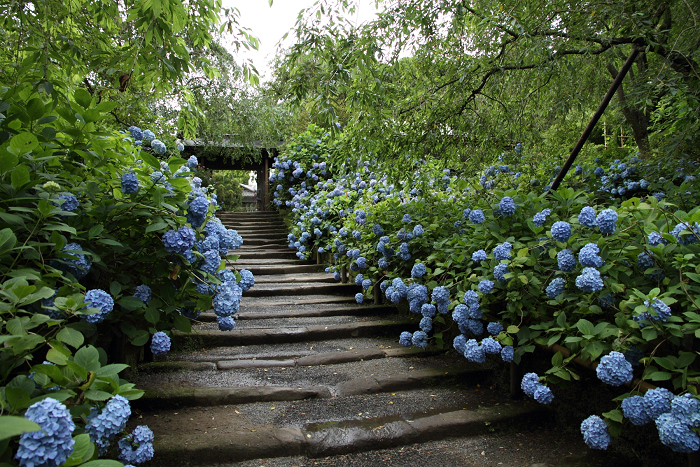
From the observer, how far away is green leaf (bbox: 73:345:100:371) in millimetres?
1137

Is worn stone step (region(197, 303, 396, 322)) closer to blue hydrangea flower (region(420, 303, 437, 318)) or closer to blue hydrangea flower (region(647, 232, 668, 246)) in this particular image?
blue hydrangea flower (region(420, 303, 437, 318))

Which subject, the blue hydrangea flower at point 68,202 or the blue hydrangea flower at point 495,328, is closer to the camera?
Answer: the blue hydrangea flower at point 68,202

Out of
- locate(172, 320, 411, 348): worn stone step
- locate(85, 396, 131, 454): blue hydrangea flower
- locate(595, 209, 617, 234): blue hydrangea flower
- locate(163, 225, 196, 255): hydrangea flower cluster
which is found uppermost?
locate(595, 209, 617, 234): blue hydrangea flower

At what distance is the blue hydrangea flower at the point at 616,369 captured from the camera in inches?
62.3

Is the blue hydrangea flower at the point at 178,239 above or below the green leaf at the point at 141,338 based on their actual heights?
above

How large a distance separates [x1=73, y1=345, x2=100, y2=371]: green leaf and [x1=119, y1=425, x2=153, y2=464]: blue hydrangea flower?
222 millimetres

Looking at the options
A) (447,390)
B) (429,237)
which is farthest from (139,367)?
(429,237)

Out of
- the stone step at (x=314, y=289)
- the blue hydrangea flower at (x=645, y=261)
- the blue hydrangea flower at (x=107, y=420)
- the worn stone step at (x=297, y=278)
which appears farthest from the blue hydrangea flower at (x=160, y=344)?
the worn stone step at (x=297, y=278)

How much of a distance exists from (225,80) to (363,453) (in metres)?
6.70

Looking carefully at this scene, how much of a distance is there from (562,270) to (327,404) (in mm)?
1471

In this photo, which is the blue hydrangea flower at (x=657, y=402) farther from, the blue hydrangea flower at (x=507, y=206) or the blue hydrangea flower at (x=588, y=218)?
the blue hydrangea flower at (x=507, y=206)

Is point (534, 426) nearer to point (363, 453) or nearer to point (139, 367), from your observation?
point (363, 453)

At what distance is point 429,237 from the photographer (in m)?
3.54

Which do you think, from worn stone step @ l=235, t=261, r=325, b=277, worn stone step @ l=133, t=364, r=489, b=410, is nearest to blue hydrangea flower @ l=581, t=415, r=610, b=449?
worn stone step @ l=133, t=364, r=489, b=410
